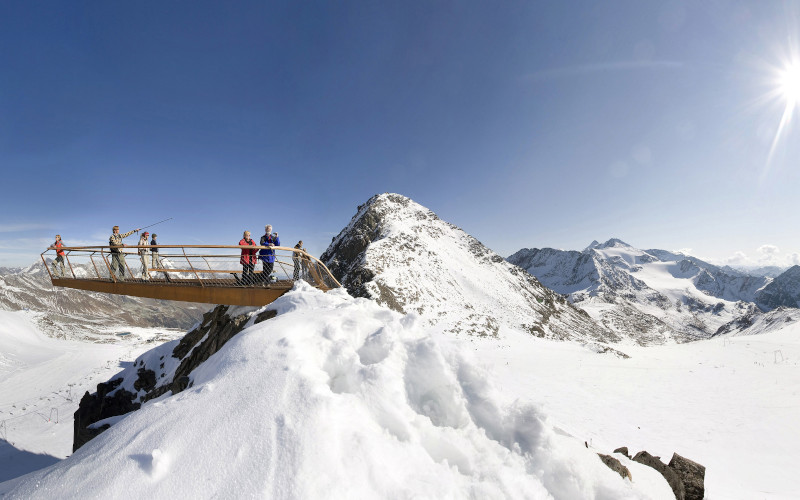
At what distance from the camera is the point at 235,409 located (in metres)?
3.27

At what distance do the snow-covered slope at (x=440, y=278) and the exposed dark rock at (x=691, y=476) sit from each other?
21526 millimetres

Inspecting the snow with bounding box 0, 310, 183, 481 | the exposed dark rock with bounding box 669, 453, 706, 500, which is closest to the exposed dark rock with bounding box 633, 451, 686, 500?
the exposed dark rock with bounding box 669, 453, 706, 500

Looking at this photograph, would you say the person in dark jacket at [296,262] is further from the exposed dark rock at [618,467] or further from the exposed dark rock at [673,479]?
the exposed dark rock at [673,479]

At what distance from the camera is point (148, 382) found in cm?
1207

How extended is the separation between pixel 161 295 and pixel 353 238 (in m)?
40.9

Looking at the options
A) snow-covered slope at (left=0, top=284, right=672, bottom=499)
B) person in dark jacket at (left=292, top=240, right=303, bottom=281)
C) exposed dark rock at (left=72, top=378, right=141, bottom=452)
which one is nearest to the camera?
snow-covered slope at (left=0, top=284, right=672, bottom=499)

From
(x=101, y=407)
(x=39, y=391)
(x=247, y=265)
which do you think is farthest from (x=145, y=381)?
(x=39, y=391)

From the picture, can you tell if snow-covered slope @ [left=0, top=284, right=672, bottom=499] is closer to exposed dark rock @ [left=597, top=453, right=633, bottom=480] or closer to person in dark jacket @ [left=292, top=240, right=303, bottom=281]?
exposed dark rock @ [left=597, top=453, right=633, bottom=480]

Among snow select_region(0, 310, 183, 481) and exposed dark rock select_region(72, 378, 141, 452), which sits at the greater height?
exposed dark rock select_region(72, 378, 141, 452)

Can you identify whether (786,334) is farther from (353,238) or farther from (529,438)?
(353,238)

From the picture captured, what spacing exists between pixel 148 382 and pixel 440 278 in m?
33.1

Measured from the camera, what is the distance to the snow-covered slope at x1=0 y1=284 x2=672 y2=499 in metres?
2.59

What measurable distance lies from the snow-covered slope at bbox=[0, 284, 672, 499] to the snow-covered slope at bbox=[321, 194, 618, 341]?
22391 mm

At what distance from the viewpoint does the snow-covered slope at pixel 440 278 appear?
32.6 meters
